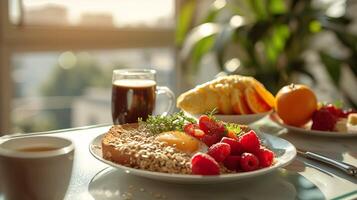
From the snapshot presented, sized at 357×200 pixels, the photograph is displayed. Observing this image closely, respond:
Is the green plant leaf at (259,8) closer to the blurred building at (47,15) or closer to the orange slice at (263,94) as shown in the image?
the blurred building at (47,15)

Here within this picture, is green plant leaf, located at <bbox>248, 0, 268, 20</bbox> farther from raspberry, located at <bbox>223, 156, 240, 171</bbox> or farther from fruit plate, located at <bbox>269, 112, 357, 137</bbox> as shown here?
raspberry, located at <bbox>223, 156, 240, 171</bbox>

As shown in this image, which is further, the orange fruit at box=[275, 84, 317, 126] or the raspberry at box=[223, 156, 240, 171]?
the orange fruit at box=[275, 84, 317, 126]

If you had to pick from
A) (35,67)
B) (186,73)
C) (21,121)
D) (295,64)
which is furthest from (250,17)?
(21,121)

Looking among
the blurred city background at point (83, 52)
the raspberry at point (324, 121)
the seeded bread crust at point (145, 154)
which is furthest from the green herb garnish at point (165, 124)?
the blurred city background at point (83, 52)

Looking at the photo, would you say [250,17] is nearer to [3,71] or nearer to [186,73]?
[186,73]

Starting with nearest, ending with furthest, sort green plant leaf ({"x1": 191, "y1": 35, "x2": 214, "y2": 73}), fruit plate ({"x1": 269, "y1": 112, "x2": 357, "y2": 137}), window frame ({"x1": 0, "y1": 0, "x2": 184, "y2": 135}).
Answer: fruit plate ({"x1": 269, "y1": 112, "x2": 357, "y2": 137}) → window frame ({"x1": 0, "y1": 0, "x2": 184, "y2": 135}) → green plant leaf ({"x1": 191, "y1": 35, "x2": 214, "y2": 73})

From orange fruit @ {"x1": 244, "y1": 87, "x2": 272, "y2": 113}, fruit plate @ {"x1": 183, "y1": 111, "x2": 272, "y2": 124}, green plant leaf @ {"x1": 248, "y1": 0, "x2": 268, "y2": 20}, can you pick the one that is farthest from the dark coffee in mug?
green plant leaf @ {"x1": 248, "y1": 0, "x2": 268, "y2": 20}
